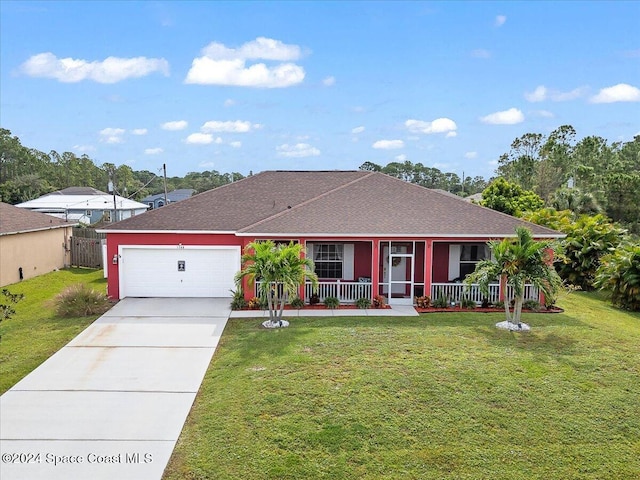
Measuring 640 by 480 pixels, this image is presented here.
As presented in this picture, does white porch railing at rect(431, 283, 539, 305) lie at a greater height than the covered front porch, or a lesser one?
lesser

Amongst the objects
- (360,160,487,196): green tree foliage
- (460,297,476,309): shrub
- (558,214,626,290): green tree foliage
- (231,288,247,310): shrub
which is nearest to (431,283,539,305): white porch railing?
(460,297,476,309): shrub

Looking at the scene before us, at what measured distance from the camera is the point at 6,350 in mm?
12141

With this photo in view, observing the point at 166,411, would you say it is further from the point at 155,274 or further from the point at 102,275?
the point at 102,275

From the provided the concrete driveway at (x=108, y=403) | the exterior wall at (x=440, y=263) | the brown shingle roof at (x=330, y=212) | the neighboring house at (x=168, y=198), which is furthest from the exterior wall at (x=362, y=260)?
the neighboring house at (x=168, y=198)

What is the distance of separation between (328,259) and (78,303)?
335 inches

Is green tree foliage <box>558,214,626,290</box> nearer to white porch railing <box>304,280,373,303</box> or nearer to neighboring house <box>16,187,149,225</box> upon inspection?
white porch railing <box>304,280,373,303</box>

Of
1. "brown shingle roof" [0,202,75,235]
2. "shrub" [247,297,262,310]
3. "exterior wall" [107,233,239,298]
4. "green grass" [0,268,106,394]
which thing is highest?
"brown shingle roof" [0,202,75,235]

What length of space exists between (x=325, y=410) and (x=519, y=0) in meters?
17.7

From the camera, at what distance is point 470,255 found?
1850cm

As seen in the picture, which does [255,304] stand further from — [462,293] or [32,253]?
[32,253]

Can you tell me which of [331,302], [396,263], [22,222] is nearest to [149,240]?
[331,302]

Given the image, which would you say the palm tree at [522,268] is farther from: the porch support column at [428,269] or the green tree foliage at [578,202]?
the green tree foliage at [578,202]

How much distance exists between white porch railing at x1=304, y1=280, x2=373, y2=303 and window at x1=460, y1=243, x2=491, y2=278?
149 inches

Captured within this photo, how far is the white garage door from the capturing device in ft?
59.9
